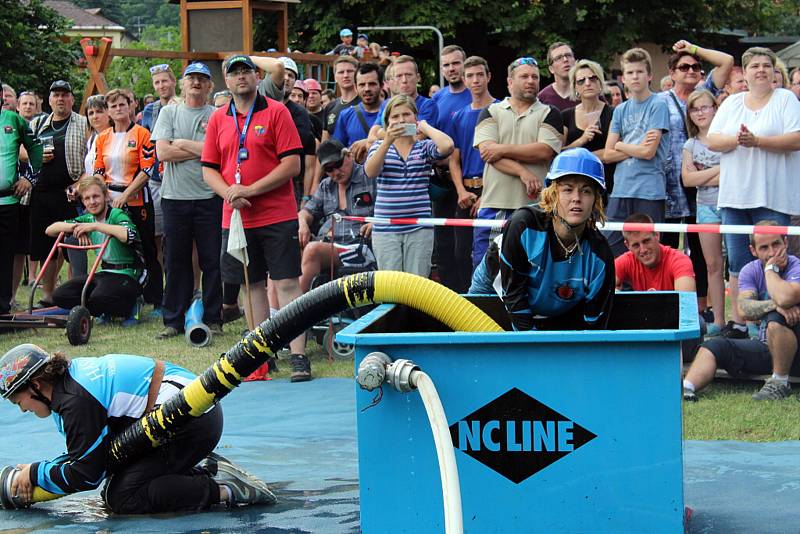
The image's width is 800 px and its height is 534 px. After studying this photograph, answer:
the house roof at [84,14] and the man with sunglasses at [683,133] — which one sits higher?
the house roof at [84,14]

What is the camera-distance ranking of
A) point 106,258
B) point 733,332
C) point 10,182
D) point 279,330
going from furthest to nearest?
point 10,182 < point 106,258 < point 733,332 < point 279,330

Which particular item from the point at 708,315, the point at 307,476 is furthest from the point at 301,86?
the point at 307,476

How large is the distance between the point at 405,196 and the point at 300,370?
1616 mm

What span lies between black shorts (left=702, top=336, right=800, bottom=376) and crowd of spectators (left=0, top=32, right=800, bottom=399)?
0.26 feet

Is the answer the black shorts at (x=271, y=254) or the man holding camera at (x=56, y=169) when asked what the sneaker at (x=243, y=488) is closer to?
the black shorts at (x=271, y=254)

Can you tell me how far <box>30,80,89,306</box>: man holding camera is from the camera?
12141 mm

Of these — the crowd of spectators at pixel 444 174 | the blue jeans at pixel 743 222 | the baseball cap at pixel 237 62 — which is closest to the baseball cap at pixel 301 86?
the crowd of spectators at pixel 444 174

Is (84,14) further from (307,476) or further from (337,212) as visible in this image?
(307,476)

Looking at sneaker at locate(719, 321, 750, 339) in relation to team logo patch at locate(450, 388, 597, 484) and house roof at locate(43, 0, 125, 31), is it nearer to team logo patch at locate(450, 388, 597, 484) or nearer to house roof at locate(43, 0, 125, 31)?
team logo patch at locate(450, 388, 597, 484)

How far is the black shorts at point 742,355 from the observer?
7738 millimetres

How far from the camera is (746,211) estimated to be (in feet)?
28.2

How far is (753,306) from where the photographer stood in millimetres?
7809

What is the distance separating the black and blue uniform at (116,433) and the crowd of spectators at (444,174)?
9.61 ft

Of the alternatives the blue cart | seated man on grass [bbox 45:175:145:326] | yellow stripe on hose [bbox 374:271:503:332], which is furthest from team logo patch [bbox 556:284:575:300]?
seated man on grass [bbox 45:175:145:326]
